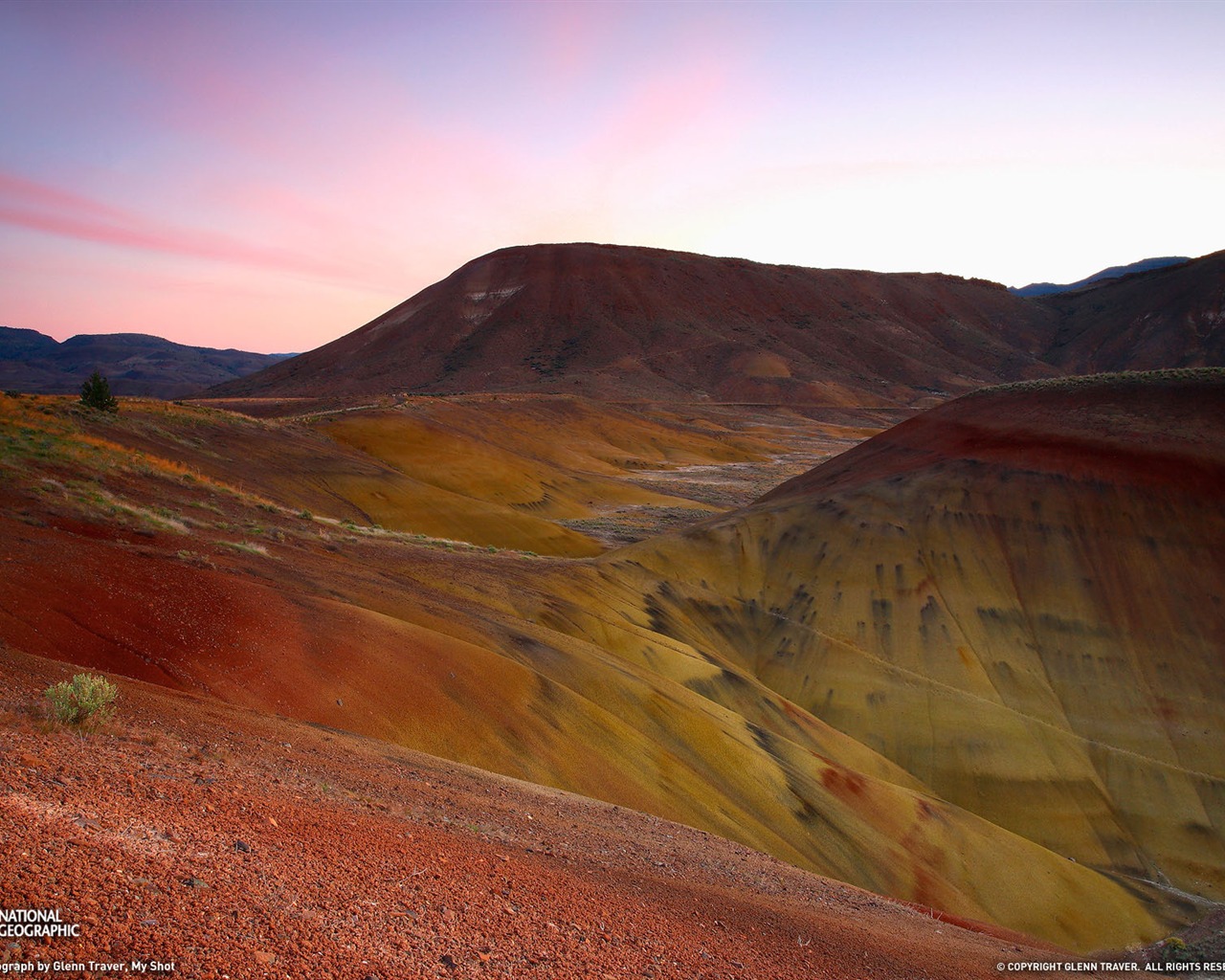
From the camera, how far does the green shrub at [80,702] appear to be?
6.79m

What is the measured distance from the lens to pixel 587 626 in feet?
72.7

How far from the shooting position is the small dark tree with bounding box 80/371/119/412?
111ft

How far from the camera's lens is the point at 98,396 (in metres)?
34.2

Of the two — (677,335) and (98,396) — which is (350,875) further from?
(677,335)

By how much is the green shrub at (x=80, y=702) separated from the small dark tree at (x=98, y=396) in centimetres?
3216

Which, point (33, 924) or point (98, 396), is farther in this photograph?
point (98, 396)

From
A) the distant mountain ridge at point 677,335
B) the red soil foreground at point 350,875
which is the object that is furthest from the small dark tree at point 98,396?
the distant mountain ridge at point 677,335

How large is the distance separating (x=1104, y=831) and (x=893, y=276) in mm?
177396

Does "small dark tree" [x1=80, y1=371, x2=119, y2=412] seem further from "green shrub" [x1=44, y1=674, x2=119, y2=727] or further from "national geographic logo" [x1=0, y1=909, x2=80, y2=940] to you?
"national geographic logo" [x1=0, y1=909, x2=80, y2=940]

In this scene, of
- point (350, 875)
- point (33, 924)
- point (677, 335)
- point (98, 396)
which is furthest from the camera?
point (677, 335)

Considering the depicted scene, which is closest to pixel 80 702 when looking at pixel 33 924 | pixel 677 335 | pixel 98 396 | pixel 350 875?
pixel 350 875

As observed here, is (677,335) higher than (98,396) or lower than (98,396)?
higher

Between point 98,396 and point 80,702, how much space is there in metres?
33.4

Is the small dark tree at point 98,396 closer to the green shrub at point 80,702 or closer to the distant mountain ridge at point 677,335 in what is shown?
the green shrub at point 80,702
